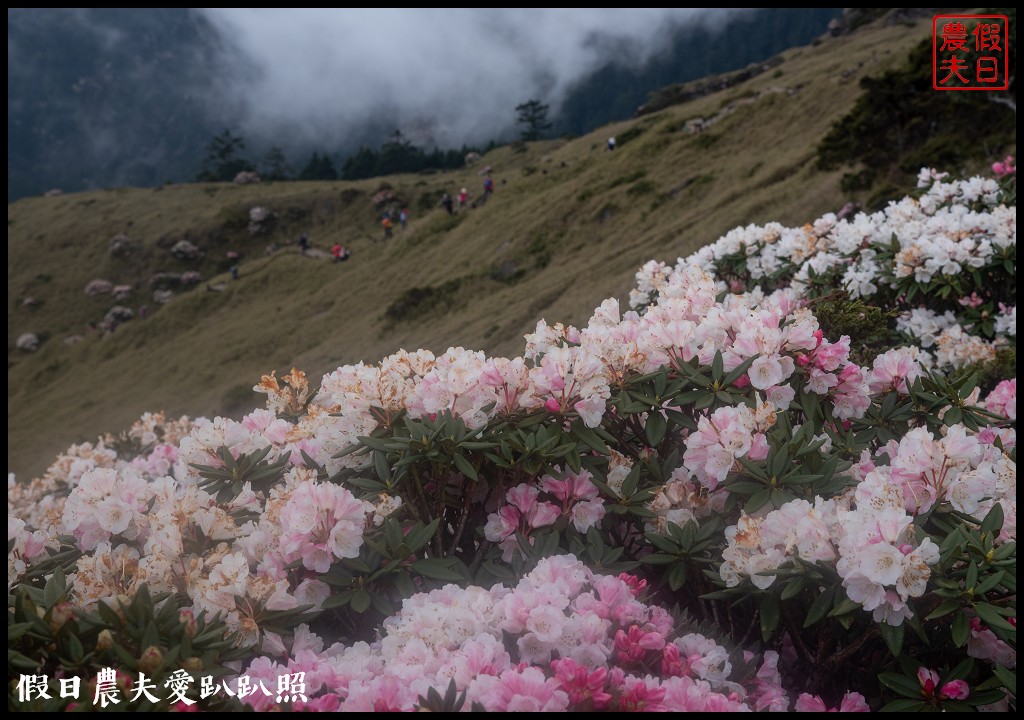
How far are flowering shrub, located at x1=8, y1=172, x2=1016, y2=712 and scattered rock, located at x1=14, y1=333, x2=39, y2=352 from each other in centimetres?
5331

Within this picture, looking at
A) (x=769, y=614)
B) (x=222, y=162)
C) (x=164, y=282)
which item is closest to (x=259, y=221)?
(x=164, y=282)

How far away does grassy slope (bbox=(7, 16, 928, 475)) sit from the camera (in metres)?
18.3

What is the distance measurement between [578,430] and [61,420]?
111 feet

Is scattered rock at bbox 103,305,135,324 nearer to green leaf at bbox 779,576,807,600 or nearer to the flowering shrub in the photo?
the flowering shrub

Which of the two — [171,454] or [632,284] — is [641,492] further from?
[632,284]

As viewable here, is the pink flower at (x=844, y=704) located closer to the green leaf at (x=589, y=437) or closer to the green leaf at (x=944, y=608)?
the green leaf at (x=944, y=608)

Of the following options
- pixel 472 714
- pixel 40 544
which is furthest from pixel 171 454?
pixel 472 714

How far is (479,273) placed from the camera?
25.2 metres

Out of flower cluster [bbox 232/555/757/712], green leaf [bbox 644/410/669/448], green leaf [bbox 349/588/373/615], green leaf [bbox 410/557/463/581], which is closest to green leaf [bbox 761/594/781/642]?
flower cluster [bbox 232/555/757/712]

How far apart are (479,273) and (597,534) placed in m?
23.2

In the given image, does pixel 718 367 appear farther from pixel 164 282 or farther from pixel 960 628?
pixel 164 282

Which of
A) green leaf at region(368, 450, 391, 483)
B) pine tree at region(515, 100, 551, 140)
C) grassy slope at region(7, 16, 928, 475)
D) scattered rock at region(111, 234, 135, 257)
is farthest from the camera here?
pine tree at region(515, 100, 551, 140)

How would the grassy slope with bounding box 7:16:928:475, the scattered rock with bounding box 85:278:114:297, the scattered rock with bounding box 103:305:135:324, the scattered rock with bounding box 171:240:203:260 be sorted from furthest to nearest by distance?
the scattered rock with bounding box 171:240:203:260
the scattered rock with bounding box 85:278:114:297
the scattered rock with bounding box 103:305:135:324
the grassy slope with bounding box 7:16:928:475

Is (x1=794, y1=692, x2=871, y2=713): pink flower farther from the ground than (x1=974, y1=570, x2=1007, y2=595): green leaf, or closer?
closer
